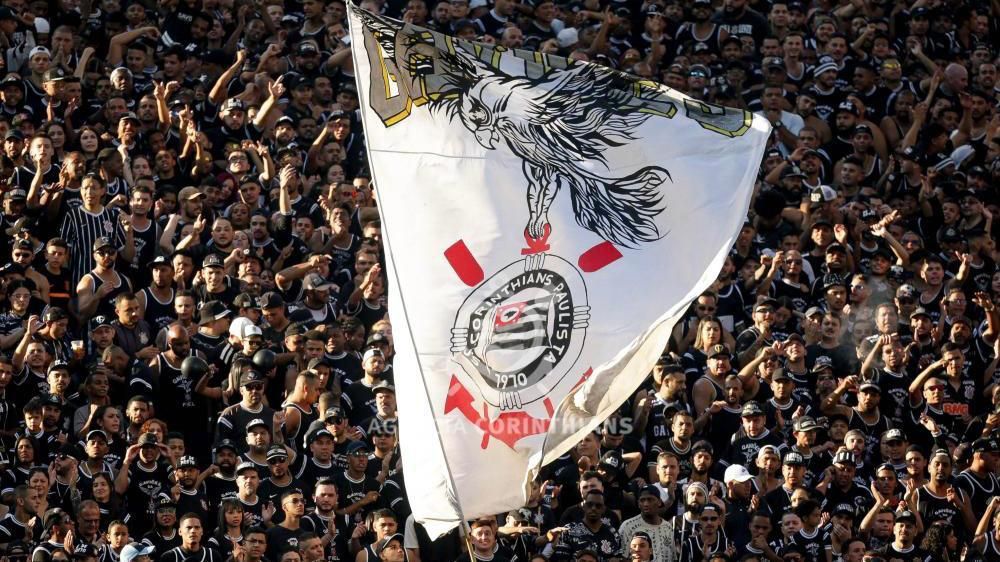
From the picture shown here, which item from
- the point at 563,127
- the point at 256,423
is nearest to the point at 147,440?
the point at 256,423

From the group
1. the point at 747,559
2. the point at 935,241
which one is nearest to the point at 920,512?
the point at 747,559

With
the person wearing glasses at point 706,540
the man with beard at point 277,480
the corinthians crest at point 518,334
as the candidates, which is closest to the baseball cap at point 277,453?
the man with beard at point 277,480

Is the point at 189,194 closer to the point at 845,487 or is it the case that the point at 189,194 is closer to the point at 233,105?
the point at 233,105

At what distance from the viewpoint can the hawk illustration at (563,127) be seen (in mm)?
11883

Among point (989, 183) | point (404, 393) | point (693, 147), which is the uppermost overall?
point (693, 147)

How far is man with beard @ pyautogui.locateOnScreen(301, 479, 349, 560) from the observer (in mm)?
14844

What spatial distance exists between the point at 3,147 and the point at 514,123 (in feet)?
24.1

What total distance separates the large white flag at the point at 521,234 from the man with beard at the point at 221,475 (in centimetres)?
387

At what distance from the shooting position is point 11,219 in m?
17.3

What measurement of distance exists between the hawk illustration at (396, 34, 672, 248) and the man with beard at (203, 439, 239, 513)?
4185mm

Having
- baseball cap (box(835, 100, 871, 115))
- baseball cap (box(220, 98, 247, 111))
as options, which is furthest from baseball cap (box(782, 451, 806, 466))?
baseball cap (box(220, 98, 247, 111))

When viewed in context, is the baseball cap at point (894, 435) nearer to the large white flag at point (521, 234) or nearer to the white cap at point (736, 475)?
the white cap at point (736, 475)

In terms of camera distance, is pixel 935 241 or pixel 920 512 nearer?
pixel 920 512

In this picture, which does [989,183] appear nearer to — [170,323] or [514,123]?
[170,323]
